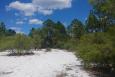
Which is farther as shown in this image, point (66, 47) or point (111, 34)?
point (66, 47)

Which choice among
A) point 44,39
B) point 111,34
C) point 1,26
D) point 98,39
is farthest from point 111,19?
point 1,26

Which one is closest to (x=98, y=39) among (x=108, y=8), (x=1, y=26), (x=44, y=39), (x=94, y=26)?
(x=94, y=26)

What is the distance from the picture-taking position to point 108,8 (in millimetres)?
16297

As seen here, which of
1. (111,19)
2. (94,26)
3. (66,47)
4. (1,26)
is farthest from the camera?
(1,26)

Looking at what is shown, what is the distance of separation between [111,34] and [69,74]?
462 centimetres

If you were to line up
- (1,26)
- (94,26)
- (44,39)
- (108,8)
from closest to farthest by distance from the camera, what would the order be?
(108,8)
(94,26)
(44,39)
(1,26)

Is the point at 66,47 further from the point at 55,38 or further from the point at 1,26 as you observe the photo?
the point at 1,26

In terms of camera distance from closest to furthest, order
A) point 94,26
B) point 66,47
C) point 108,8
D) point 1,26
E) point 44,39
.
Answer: point 108,8 → point 94,26 → point 66,47 → point 44,39 → point 1,26

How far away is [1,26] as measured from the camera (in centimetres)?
9494

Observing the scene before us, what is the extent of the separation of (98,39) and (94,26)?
3.03m

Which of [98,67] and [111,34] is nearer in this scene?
[111,34]

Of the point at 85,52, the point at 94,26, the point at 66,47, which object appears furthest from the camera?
the point at 66,47

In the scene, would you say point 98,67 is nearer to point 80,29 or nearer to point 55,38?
point 80,29

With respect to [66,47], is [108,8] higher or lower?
higher
